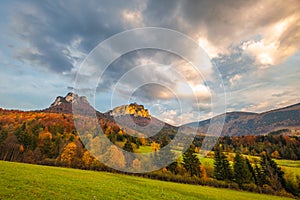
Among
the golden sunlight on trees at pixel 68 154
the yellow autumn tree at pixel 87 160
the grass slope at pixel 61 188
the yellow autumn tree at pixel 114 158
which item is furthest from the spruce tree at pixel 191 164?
the golden sunlight on trees at pixel 68 154

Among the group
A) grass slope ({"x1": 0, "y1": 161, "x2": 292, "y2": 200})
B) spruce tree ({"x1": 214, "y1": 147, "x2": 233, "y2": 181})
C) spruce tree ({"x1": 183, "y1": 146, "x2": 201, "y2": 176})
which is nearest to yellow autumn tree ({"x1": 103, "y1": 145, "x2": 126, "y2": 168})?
grass slope ({"x1": 0, "y1": 161, "x2": 292, "y2": 200})

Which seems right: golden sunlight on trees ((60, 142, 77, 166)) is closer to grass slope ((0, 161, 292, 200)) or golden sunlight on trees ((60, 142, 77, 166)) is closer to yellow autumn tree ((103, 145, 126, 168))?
yellow autumn tree ((103, 145, 126, 168))

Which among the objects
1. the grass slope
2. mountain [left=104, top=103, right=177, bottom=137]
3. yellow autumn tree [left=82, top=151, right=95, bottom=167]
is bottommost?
the grass slope

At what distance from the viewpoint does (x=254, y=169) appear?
174 ft

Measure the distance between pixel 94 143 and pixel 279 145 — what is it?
85.9 meters

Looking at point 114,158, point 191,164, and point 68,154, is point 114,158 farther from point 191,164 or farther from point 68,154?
point 191,164

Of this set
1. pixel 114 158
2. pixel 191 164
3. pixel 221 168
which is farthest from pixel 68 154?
→ pixel 221 168

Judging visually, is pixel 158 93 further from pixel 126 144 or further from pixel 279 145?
pixel 279 145

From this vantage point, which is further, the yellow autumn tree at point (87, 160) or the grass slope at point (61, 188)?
the yellow autumn tree at point (87, 160)

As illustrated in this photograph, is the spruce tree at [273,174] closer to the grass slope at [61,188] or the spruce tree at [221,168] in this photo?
the spruce tree at [221,168]

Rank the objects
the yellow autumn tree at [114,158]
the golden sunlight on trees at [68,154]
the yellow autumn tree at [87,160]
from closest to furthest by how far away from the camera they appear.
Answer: the yellow autumn tree at [114,158] → the yellow autumn tree at [87,160] → the golden sunlight on trees at [68,154]

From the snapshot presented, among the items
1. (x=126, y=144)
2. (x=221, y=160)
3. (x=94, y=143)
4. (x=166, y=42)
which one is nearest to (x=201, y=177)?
(x=221, y=160)

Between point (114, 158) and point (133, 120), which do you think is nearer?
point (133, 120)

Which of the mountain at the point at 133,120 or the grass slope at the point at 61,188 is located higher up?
the mountain at the point at 133,120
